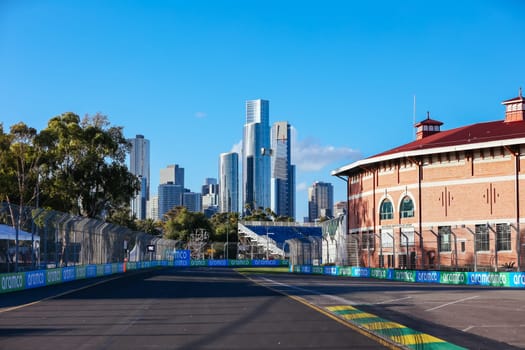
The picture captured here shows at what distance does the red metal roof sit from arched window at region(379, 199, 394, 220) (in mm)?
5015

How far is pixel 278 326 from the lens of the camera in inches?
617

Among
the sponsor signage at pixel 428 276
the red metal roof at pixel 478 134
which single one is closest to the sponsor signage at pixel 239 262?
the red metal roof at pixel 478 134

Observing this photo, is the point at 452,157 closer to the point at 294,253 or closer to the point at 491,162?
the point at 491,162

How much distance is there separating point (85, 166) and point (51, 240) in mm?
32383

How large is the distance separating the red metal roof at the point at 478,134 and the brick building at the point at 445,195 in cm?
A: 7

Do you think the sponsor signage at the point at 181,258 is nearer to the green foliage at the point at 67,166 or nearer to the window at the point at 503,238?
the green foliage at the point at 67,166

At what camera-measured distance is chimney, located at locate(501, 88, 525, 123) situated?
6076cm

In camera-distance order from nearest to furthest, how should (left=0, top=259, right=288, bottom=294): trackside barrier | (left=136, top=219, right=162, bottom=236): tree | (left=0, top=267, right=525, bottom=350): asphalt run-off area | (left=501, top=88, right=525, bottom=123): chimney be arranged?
1. (left=0, top=267, right=525, bottom=350): asphalt run-off area
2. (left=0, top=259, right=288, bottom=294): trackside barrier
3. (left=501, top=88, right=525, bottom=123): chimney
4. (left=136, top=219, right=162, bottom=236): tree

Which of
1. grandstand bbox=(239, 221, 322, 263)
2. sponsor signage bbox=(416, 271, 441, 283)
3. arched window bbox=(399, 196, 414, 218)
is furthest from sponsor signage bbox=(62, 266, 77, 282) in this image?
grandstand bbox=(239, 221, 322, 263)

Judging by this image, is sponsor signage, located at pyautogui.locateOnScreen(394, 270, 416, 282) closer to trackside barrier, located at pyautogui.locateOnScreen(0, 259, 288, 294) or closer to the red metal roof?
the red metal roof

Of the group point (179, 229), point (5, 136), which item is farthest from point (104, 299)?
point (179, 229)

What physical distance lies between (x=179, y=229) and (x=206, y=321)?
406 ft

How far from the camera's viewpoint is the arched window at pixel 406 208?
58500 millimetres

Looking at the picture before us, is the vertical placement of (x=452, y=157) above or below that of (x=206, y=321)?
above
